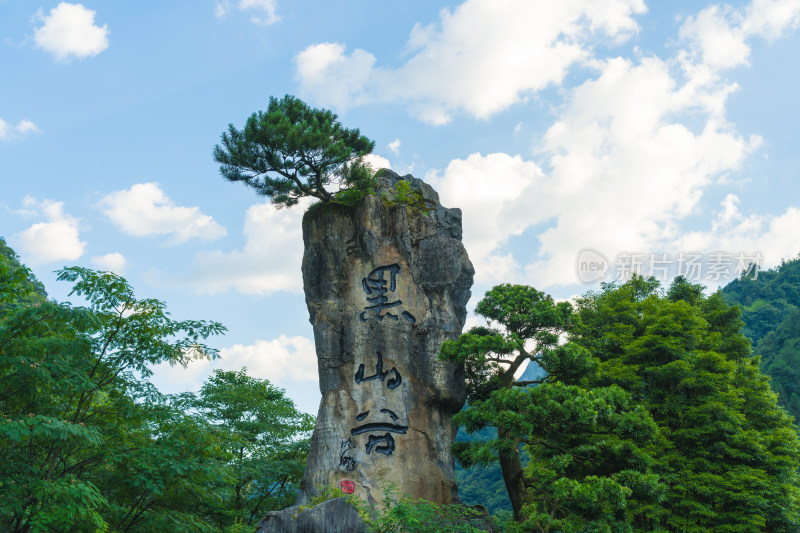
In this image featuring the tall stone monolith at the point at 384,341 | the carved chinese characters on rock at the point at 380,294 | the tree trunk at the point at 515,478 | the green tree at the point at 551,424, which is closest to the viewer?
the green tree at the point at 551,424

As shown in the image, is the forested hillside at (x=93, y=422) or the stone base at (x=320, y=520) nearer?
the forested hillside at (x=93, y=422)

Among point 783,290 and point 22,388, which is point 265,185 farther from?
point 783,290

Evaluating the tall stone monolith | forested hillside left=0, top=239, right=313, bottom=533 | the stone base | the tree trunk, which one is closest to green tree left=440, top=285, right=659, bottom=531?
the tree trunk

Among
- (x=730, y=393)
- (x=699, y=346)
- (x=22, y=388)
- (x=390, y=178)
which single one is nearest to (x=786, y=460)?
(x=730, y=393)

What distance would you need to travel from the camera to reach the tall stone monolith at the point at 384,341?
12.4m

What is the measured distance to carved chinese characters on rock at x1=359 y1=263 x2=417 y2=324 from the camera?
1332cm

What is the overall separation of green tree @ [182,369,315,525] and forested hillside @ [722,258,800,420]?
26.7 m

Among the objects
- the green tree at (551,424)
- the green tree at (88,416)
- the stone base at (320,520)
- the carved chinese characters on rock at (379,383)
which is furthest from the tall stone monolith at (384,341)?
the green tree at (88,416)

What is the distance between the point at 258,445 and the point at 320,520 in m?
6.40

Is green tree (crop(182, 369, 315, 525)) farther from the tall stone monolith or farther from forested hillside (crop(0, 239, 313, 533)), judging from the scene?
forested hillside (crop(0, 239, 313, 533))

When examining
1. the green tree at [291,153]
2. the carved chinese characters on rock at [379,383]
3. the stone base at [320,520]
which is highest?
the green tree at [291,153]

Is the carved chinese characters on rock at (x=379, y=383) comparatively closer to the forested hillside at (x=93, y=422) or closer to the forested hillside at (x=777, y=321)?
the forested hillside at (x=93, y=422)

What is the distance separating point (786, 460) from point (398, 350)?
866 centimetres

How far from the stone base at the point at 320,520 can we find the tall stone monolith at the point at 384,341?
297cm
